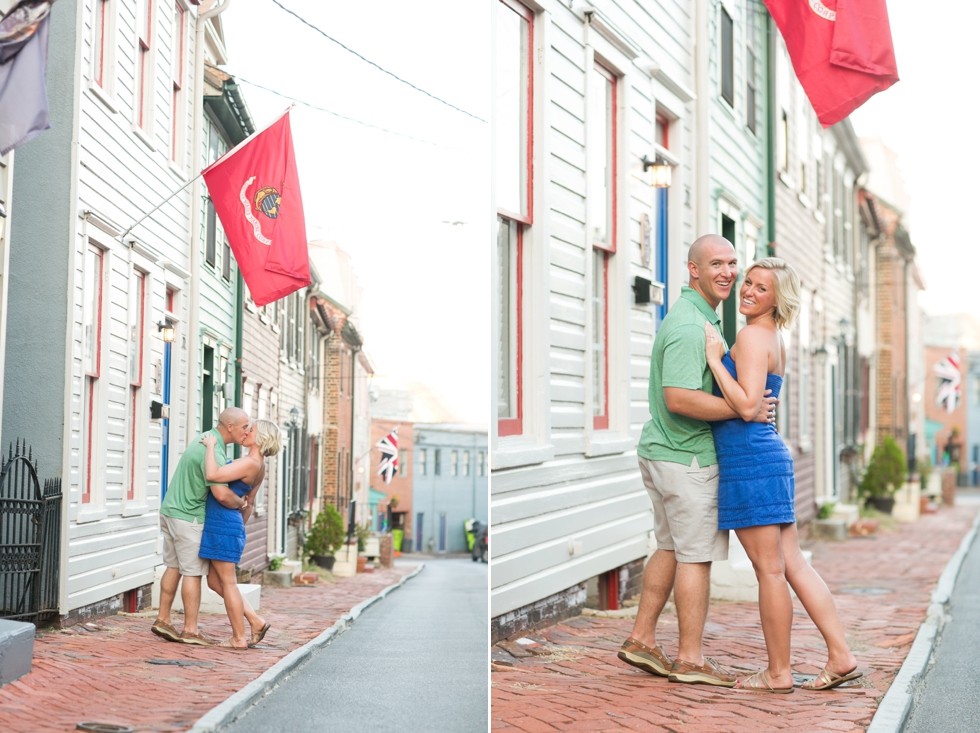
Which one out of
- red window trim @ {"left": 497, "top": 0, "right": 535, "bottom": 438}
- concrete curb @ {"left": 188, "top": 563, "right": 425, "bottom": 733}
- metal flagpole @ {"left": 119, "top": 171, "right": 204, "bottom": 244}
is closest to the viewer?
concrete curb @ {"left": 188, "top": 563, "right": 425, "bottom": 733}

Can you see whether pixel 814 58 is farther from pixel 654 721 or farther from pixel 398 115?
pixel 654 721

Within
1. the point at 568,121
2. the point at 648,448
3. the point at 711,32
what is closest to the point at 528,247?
the point at 568,121

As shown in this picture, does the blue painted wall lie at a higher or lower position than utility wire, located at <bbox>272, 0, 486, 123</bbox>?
lower

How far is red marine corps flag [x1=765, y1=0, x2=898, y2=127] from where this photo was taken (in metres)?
6.76

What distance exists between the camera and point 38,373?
4285 millimetres

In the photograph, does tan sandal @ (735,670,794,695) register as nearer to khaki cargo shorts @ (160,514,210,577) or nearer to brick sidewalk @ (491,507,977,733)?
brick sidewalk @ (491,507,977,733)

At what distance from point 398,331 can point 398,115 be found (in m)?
0.85

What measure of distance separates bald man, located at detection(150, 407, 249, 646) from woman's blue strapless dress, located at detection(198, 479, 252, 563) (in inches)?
0.7

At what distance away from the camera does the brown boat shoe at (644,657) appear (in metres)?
5.67

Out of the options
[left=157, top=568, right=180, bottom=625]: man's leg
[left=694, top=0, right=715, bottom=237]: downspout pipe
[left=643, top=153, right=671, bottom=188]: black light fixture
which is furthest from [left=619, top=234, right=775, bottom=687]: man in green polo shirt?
[left=694, top=0, right=715, bottom=237]: downspout pipe

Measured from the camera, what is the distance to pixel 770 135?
14.5 metres

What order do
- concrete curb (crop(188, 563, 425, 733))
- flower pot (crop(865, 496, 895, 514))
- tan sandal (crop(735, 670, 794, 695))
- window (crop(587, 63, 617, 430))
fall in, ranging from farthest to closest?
flower pot (crop(865, 496, 895, 514)) → window (crop(587, 63, 617, 430)) → tan sandal (crop(735, 670, 794, 695)) → concrete curb (crop(188, 563, 425, 733))

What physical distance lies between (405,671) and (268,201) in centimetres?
178

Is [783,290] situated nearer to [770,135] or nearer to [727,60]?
[727,60]
